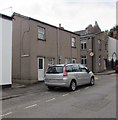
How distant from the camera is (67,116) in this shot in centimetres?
805

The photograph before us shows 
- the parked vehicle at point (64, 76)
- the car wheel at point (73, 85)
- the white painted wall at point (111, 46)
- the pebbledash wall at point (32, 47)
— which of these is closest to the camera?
the parked vehicle at point (64, 76)

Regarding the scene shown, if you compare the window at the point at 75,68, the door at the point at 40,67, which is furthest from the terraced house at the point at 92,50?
the window at the point at 75,68

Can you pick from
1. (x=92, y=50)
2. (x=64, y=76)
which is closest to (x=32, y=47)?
(x=64, y=76)

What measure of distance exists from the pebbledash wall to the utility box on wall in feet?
9.57

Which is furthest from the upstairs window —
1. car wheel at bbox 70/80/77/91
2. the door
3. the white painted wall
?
the white painted wall

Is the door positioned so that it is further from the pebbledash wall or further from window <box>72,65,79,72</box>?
window <box>72,65,79,72</box>

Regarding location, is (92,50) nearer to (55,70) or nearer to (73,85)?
(73,85)

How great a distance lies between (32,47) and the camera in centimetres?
1947

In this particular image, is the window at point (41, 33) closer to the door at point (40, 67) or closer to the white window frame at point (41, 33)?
the white window frame at point (41, 33)

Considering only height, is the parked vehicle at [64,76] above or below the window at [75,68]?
below

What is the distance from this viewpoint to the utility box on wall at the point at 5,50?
1584 cm

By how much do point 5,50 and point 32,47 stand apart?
3.63m

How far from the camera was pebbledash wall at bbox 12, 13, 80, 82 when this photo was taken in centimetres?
1936

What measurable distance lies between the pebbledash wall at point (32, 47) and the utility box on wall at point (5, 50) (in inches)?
115
